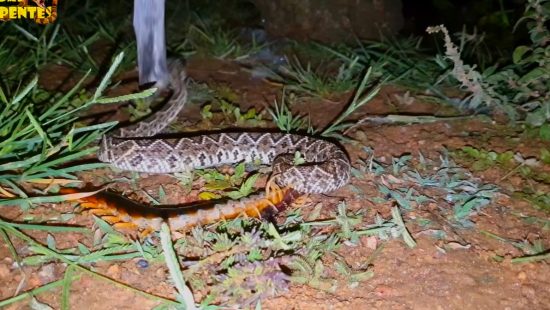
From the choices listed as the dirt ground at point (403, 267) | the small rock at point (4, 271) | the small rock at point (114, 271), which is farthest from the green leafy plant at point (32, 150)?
the small rock at point (114, 271)

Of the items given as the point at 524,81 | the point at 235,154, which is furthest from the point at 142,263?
the point at 524,81

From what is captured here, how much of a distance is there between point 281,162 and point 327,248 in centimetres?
119

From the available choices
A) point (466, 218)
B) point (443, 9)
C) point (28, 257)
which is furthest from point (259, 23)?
point (28, 257)

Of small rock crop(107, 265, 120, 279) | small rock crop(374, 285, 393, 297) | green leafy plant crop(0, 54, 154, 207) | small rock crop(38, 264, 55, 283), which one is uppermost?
green leafy plant crop(0, 54, 154, 207)

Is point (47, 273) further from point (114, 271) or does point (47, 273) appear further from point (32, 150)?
point (32, 150)

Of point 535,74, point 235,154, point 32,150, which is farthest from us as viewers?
point 535,74

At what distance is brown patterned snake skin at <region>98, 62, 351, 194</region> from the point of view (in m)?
4.43

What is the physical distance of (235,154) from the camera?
201 inches

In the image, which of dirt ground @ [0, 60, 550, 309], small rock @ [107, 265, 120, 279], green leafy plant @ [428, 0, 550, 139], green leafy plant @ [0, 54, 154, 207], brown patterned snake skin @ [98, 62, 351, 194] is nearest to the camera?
dirt ground @ [0, 60, 550, 309]

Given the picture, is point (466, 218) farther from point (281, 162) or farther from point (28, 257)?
point (28, 257)

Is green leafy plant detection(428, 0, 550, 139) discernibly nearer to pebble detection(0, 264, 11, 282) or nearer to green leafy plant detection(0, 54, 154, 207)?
green leafy plant detection(0, 54, 154, 207)

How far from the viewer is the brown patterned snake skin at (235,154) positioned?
443cm

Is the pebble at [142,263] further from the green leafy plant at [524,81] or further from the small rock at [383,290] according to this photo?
the green leafy plant at [524,81]

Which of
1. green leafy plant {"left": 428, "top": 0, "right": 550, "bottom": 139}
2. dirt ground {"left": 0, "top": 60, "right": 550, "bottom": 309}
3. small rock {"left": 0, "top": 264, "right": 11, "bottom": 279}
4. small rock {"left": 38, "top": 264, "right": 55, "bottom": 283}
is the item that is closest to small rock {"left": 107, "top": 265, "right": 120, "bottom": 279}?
dirt ground {"left": 0, "top": 60, "right": 550, "bottom": 309}
